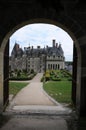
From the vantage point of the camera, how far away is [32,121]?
6367 millimetres

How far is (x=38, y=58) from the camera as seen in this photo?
67500 mm

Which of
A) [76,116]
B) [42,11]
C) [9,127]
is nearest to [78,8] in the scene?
[42,11]

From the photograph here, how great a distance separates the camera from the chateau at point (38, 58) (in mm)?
64500

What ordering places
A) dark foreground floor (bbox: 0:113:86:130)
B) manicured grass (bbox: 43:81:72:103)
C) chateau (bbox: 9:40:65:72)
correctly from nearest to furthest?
1. dark foreground floor (bbox: 0:113:86:130)
2. manicured grass (bbox: 43:81:72:103)
3. chateau (bbox: 9:40:65:72)

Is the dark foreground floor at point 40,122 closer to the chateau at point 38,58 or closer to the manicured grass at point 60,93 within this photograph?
the manicured grass at point 60,93

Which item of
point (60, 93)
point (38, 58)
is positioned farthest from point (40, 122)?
point (38, 58)

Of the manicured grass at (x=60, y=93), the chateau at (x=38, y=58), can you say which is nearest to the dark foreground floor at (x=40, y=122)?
the manicured grass at (x=60, y=93)

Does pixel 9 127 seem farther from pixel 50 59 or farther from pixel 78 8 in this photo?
pixel 50 59

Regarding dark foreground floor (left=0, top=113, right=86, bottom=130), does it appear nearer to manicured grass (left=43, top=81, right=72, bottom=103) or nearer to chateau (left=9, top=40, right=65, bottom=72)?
manicured grass (left=43, top=81, right=72, bottom=103)

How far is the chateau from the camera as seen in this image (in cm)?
6450

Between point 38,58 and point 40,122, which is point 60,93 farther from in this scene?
point 38,58

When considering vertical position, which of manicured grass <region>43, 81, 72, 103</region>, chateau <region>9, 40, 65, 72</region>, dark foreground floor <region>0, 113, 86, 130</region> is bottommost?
manicured grass <region>43, 81, 72, 103</region>

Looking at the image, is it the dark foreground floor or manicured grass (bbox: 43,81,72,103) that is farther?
manicured grass (bbox: 43,81,72,103)

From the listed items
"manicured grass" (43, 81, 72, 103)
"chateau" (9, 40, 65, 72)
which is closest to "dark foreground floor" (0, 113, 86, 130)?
"manicured grass" (43, 81, 72, 103)
